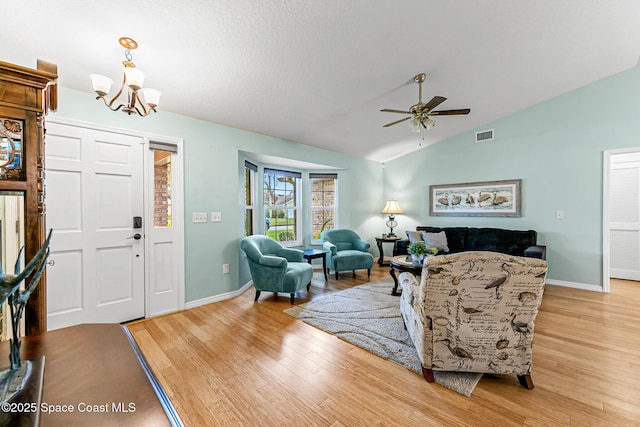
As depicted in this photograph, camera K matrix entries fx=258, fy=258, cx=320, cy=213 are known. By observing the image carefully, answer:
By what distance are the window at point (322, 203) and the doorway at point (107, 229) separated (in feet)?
9.54

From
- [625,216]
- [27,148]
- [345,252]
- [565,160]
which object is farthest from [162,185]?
[625,216]

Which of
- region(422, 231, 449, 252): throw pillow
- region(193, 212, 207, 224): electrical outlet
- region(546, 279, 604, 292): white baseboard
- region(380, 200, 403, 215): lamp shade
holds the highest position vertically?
region(380, 200, 403, 215): lamp shade

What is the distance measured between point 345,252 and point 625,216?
15.7 ft

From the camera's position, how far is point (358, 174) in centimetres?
586

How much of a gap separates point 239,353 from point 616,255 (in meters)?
6.25

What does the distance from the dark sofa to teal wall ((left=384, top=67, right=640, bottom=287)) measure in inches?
14.2

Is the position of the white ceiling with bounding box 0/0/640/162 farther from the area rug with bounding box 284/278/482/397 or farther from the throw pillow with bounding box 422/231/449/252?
the area rug with bounding box 284/278/482/397

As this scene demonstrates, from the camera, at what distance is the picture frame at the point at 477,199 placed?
4.55m

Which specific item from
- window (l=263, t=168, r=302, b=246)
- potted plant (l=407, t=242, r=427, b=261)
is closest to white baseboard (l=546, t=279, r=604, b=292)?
potted plant (l=407, t=242, r=427, b=261)

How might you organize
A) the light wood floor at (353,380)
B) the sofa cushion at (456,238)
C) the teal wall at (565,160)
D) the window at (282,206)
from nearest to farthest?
the light wood floor at (353,380)
the teal wall at (565,160)
the sofa cushion at (456,238)
the window at (282,206)

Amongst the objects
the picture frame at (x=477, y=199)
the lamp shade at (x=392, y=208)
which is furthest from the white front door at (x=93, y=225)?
the picture frame at (x=477, y=199)

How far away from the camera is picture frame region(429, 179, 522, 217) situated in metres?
4.55

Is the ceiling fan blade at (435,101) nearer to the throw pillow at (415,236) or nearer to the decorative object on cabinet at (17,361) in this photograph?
the throw pillow at (415,236)

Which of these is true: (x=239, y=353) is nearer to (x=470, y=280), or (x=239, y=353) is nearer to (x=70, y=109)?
(x=470, y=280)
